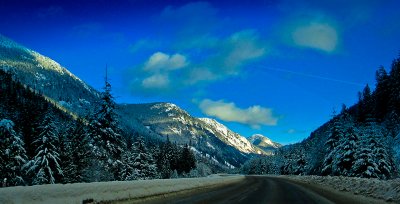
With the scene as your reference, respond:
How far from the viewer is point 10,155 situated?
39.6 meters

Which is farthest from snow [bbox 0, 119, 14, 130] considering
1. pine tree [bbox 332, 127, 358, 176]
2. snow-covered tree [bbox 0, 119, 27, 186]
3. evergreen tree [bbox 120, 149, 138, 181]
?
pine tree [bbox 332, 127, 358, 176]

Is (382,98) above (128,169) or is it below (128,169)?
above

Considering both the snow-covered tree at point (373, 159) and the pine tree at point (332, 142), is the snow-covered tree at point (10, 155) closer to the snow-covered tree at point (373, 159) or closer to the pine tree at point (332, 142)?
the snow-covered tree at point (373, 159)

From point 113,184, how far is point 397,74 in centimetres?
9600

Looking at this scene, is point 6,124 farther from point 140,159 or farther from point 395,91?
point 395,91

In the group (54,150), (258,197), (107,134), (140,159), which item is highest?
(107,134)

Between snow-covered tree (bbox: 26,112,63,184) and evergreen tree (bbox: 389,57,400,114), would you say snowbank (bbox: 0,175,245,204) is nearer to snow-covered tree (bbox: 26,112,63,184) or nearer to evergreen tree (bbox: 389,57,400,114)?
snow-covered tree (bbox: 26,112,63,184)

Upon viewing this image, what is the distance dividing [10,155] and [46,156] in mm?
4148

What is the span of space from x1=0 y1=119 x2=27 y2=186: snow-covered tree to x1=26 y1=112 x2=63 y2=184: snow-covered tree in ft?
4.82

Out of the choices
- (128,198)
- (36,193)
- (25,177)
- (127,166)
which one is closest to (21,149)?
(25,177)

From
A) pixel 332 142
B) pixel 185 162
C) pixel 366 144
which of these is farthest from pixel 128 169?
pixel 185 162

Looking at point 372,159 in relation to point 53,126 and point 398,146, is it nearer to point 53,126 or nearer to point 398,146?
point 398,146

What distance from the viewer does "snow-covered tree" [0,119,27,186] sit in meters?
38.9

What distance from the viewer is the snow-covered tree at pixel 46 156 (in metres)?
41.9
